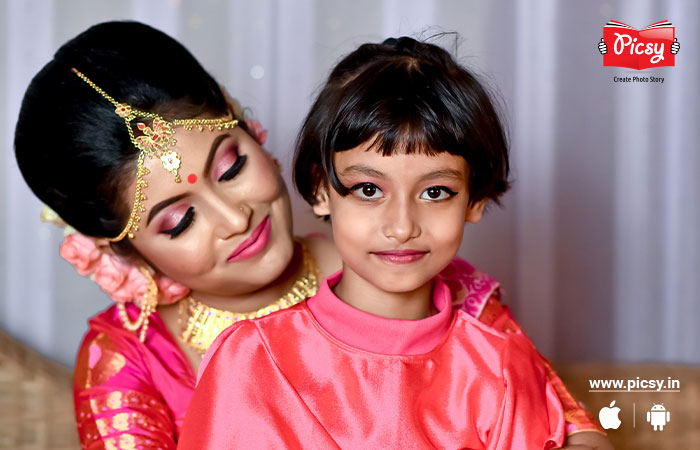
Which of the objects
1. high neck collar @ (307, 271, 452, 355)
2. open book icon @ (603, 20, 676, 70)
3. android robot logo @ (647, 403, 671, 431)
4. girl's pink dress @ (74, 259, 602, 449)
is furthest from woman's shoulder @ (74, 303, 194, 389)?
open book icon @ (603, 20, 676, 70)

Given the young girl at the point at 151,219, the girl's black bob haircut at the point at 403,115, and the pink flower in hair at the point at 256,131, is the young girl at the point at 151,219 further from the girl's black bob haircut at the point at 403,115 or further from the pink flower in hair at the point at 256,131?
the girl's black bob haircut at the point at 403,115

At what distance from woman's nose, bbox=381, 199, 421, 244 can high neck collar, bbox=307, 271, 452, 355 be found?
5.3 inches

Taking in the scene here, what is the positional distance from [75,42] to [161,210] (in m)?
0.36

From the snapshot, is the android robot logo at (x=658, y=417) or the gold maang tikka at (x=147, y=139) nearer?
the gold maang tikka at (x=147, y=139)

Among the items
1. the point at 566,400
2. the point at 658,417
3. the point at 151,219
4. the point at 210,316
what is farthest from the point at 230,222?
the point at 658,417

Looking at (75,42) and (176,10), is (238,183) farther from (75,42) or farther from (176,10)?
(176,10)

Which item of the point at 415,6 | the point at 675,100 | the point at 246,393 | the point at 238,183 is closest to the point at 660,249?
the point at 675,100

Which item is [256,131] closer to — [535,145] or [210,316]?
[210,316]

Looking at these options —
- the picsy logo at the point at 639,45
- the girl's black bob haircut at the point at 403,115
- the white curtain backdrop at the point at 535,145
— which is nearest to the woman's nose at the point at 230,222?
the girl's black bob haircut at the point at 403,115

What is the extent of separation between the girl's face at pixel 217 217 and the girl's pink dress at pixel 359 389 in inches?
10.5

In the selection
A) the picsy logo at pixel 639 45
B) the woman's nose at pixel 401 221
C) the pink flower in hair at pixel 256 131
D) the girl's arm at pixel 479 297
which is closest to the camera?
the woman's nose at pixel 401 221

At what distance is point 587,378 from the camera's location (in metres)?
2.28

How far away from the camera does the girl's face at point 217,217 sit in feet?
4.68

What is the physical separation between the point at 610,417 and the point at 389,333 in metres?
1.09
